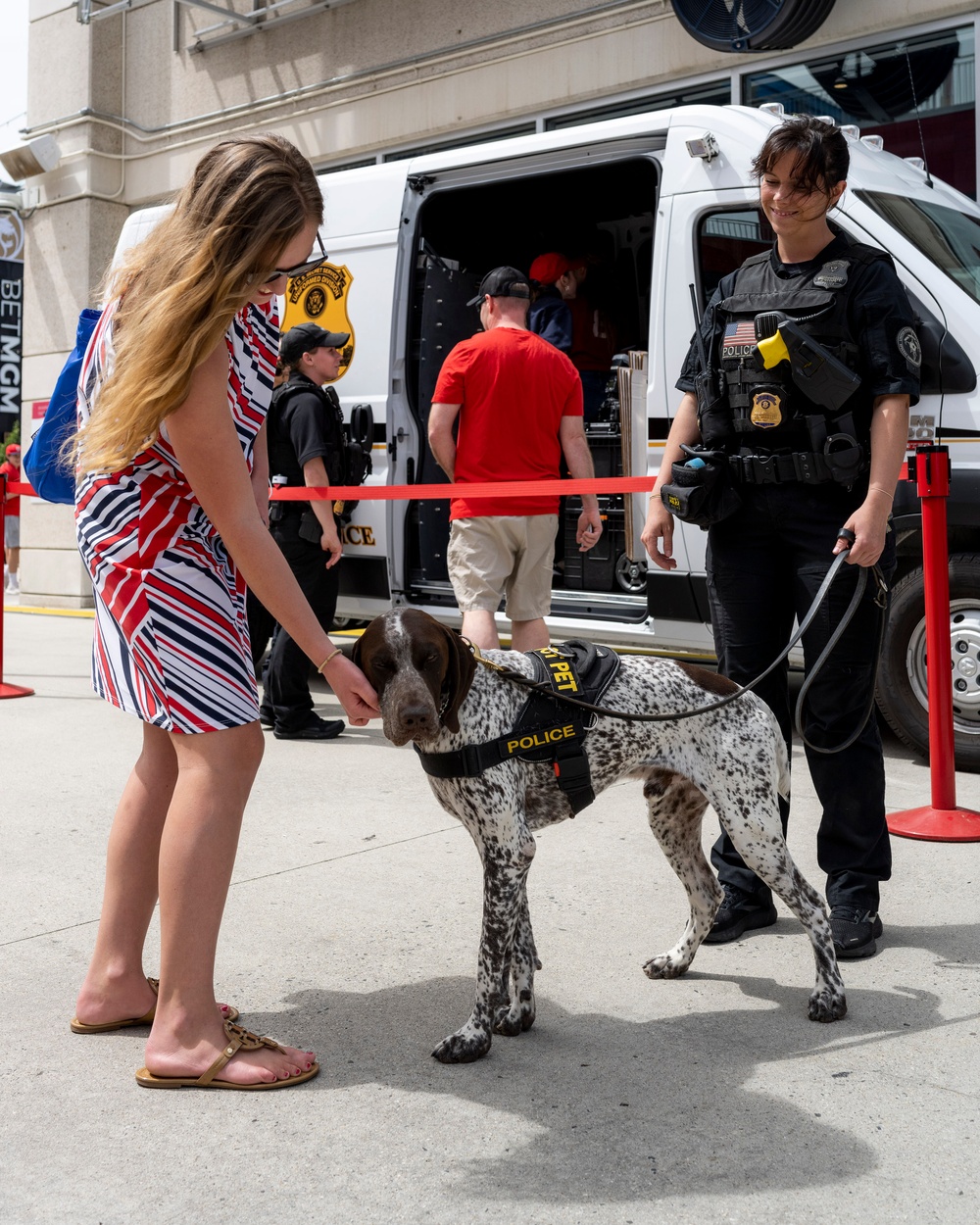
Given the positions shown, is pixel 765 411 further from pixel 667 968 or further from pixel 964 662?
pixel 964 662

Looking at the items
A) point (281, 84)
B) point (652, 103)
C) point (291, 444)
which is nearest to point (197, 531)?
point (291, 444)

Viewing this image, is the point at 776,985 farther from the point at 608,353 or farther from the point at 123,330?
the point at 608,353

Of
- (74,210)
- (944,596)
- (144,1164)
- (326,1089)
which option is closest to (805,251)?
(944,596)

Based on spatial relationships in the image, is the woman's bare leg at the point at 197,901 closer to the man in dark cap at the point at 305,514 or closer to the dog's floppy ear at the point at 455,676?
the dog's floppy ear at the point at 455,676

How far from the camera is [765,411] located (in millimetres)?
3438

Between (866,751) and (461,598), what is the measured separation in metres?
2.70

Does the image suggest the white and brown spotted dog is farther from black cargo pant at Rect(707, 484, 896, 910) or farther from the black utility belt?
the black utility belt

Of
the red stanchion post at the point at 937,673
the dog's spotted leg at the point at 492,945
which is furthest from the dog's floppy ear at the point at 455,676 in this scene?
the red stanchion post at the point at 937,673

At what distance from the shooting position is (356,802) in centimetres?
510

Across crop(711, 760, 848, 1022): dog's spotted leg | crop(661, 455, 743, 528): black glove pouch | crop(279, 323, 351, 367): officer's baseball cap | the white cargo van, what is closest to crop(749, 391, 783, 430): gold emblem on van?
crop(661, 455, 743, 528): black glove pouch

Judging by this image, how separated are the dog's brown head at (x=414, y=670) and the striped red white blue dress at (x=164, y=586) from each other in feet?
0.94

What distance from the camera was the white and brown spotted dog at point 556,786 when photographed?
104 inches

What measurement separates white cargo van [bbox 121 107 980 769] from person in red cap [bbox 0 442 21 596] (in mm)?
6601

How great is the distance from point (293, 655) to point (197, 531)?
372cm
